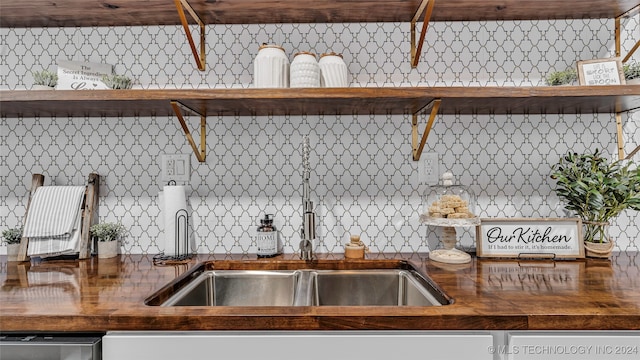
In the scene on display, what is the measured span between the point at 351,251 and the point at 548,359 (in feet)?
2.44

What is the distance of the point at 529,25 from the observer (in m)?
1.63

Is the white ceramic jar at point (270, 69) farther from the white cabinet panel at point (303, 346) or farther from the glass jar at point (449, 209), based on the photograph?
the white cabinet panel at point (303, 346)

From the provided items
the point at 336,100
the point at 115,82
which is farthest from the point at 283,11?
the point at 115,82

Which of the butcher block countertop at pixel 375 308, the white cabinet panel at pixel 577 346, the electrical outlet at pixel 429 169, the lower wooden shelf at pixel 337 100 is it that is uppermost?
the lower wooden shelf at pixel 337 100

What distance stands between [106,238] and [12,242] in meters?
0.36

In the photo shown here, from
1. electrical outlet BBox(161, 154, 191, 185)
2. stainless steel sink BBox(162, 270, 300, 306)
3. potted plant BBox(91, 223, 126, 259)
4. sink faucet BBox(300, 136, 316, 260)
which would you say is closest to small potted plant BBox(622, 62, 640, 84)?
sink faucet BBox(300, 136, 316, 260)

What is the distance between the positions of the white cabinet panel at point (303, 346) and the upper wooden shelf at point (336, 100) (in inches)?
30.5

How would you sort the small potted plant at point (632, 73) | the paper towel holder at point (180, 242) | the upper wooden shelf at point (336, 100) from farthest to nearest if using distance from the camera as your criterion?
1. the paper towel holder at point (180, 242)
2. the small potted plant at point (632, 73)
3. the upper wooden shelf at point (336, 100)

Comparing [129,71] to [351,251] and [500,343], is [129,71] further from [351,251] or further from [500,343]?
[500,343]

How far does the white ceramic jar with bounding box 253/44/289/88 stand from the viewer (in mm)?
1444

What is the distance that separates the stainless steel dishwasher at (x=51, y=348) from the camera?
0.90 m

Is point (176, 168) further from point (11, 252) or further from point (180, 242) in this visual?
point (11, 252)

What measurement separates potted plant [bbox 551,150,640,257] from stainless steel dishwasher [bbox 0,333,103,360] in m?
1.61

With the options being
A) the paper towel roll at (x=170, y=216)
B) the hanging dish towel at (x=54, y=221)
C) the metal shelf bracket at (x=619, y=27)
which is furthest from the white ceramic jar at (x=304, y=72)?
the metal shelf bracket at (x=619, y=27)
